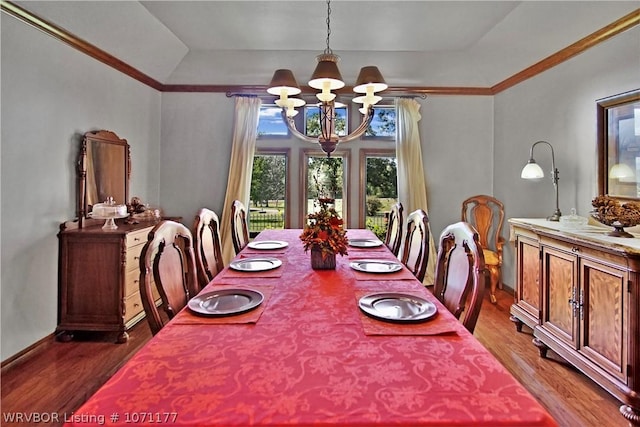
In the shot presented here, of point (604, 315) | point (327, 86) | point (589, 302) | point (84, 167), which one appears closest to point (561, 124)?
point (589, 302)

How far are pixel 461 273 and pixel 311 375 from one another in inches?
36.2

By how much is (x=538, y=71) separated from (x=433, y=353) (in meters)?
3.68

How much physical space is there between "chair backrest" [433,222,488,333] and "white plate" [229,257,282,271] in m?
0.89

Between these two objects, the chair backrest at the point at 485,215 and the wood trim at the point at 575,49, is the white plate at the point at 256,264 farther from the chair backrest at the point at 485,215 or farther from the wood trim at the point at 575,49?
the wood trim at the point at 575,49

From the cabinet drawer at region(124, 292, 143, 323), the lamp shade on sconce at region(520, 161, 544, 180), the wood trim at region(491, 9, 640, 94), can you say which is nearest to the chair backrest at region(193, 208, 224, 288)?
the cabinet drawer at region(124, 292, 143, 323)

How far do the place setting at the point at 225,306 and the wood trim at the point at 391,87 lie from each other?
8.11 ft

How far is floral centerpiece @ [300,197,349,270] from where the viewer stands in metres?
1.93

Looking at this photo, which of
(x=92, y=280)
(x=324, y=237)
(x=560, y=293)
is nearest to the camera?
(x=324, y=237)

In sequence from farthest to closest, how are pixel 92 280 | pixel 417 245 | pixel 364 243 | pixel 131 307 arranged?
1. pixel 131 307
2. pixel 92 280
3. pixel 364 243
4. pixel 417 245

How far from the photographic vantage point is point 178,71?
4426 millimetres

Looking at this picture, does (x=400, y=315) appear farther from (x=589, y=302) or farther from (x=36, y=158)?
(x=36, y=158)

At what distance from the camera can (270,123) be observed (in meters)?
4.66

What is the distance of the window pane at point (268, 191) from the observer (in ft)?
15.4

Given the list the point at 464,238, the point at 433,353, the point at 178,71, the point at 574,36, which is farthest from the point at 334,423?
the point at 178,71
